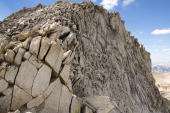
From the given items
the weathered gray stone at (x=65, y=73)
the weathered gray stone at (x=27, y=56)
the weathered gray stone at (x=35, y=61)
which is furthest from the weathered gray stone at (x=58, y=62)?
the weathered gray stone at (x=27, y=56)

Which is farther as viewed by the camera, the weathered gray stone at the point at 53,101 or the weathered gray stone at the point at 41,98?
the weathered gray stone at the point at 53,101

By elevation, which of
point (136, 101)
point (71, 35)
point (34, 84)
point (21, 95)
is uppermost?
point (71, 35)

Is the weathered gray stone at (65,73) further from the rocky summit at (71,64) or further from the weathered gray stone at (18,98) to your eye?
the weathered gray stone at (18,98)

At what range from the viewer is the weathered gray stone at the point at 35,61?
11062 mm

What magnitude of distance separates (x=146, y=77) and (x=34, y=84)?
42721mm

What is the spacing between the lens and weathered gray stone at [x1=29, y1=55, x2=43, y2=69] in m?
11.1

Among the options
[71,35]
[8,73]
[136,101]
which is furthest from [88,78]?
[136,101]

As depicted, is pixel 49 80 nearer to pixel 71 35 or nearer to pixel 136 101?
pixel 71 35

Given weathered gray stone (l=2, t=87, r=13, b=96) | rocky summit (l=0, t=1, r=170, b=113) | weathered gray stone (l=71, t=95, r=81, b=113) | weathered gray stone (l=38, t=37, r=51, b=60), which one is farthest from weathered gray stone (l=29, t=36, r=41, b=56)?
weathered gray stone (l=71, t=95, r=81, b=113)

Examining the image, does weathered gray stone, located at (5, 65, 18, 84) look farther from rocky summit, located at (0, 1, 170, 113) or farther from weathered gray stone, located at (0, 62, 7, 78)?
weathered gray stone, located at (0, 62, 7, 78)

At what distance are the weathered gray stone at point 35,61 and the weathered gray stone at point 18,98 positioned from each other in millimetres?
2025

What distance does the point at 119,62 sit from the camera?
111 ft

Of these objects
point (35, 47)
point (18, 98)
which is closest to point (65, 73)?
point (35, 47)

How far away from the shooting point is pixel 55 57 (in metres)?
11.9
